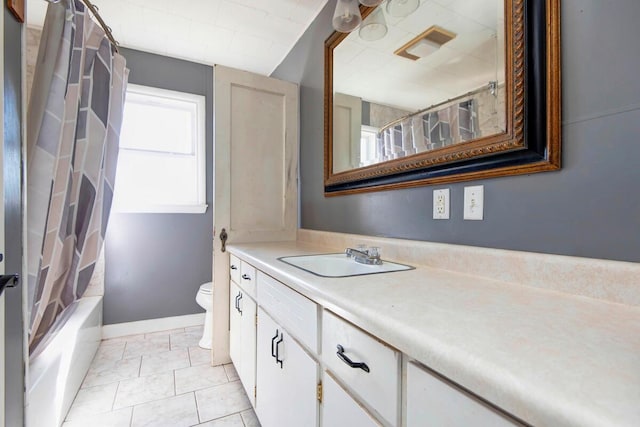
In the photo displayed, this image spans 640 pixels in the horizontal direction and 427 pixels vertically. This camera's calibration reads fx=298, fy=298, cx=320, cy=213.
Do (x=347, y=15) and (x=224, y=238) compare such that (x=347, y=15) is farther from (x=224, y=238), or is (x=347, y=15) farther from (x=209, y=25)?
(x=224, y=238)

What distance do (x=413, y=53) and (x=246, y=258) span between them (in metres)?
1.23

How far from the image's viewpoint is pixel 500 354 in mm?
436

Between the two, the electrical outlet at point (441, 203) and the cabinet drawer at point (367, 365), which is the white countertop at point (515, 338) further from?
the electrical outlet at point (441, 203)

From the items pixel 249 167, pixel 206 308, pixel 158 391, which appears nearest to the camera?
Answer: pixel 158 391

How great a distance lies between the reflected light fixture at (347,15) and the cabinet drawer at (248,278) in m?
1.30

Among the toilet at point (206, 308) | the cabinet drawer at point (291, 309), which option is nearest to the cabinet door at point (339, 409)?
the cabinet drawer at point (291, 309)

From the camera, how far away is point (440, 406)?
483 mm

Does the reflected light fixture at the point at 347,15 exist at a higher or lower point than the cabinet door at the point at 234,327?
higher

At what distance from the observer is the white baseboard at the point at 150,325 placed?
243 centimetres

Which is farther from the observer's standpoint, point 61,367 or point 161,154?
point 161,154

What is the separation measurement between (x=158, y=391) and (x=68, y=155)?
136cm

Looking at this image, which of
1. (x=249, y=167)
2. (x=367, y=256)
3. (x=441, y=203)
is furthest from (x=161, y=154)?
(x=441, y=203)

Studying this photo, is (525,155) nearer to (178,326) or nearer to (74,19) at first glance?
(74,19)

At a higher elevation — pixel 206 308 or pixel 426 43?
pixel 426 43
